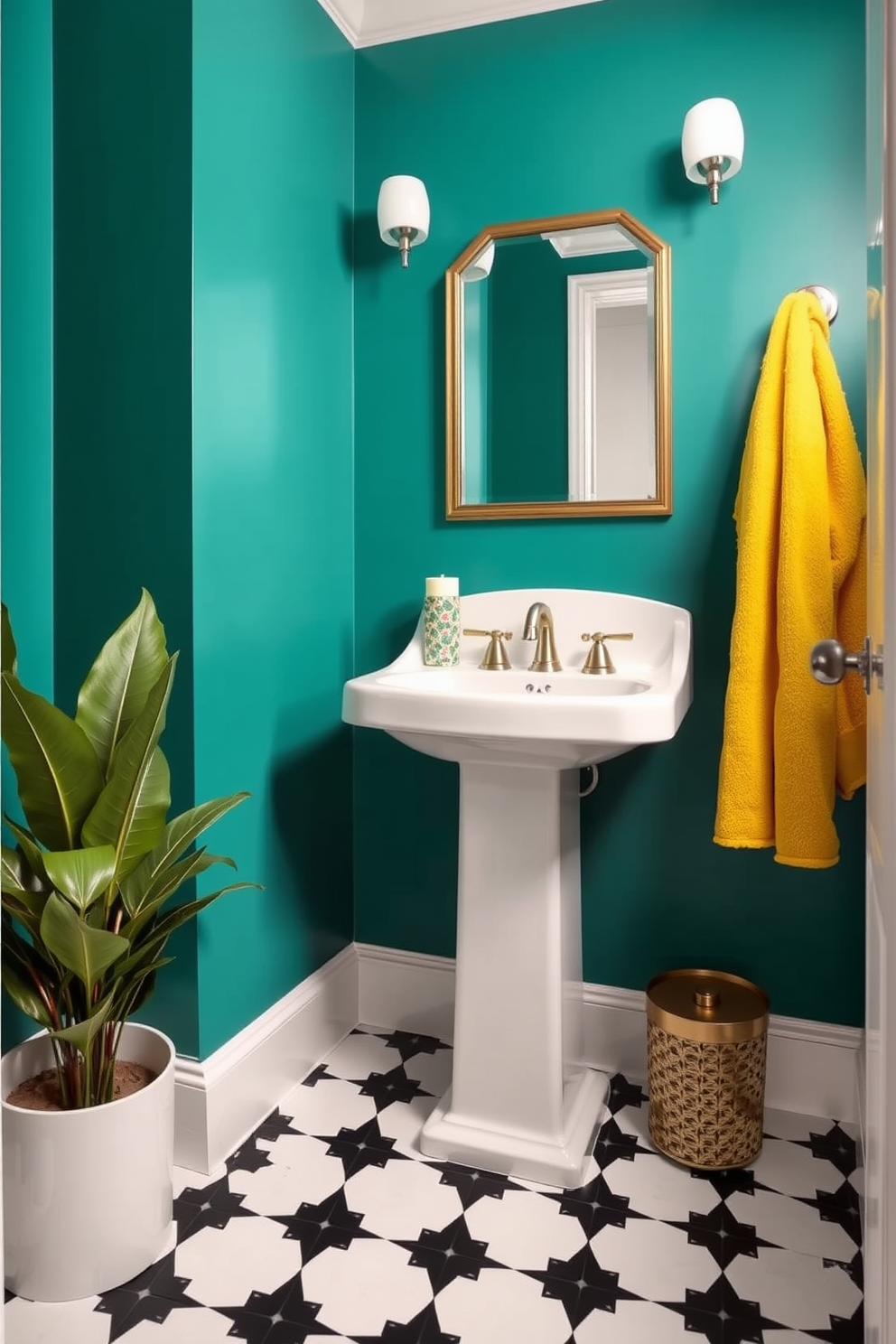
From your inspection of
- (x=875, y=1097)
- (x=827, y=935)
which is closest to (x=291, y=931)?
(x=827, y=935)

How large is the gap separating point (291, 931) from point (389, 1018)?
1.38 feet

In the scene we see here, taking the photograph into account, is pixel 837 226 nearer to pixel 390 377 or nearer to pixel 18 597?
pixel 390 377

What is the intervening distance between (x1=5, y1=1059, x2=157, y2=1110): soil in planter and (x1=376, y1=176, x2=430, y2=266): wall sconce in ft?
5.39

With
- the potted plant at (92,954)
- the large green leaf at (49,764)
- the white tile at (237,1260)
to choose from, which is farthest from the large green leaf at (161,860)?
the white tile at (237,1260)

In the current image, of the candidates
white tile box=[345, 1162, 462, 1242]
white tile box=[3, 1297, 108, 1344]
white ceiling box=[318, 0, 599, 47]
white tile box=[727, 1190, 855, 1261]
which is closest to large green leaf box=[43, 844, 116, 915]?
white tile box=[3, 1297, 108, 1344]

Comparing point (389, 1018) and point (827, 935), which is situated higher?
point (827, 935)

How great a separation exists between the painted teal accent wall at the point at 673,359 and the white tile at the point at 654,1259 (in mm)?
553

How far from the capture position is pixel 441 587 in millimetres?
1958

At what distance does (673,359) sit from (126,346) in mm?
1046

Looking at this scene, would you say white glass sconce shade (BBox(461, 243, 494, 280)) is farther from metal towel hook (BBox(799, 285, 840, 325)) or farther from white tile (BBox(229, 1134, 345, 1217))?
white tile (BBox(229, 1134, 345, 1217))

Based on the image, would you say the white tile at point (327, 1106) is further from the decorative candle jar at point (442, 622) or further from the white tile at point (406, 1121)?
the decorative candle jar at point (442, 622)

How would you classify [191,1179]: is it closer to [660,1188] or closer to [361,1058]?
[361,1058]

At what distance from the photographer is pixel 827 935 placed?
1844 millimetres

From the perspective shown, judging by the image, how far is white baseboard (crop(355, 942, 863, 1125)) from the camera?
184 cm
